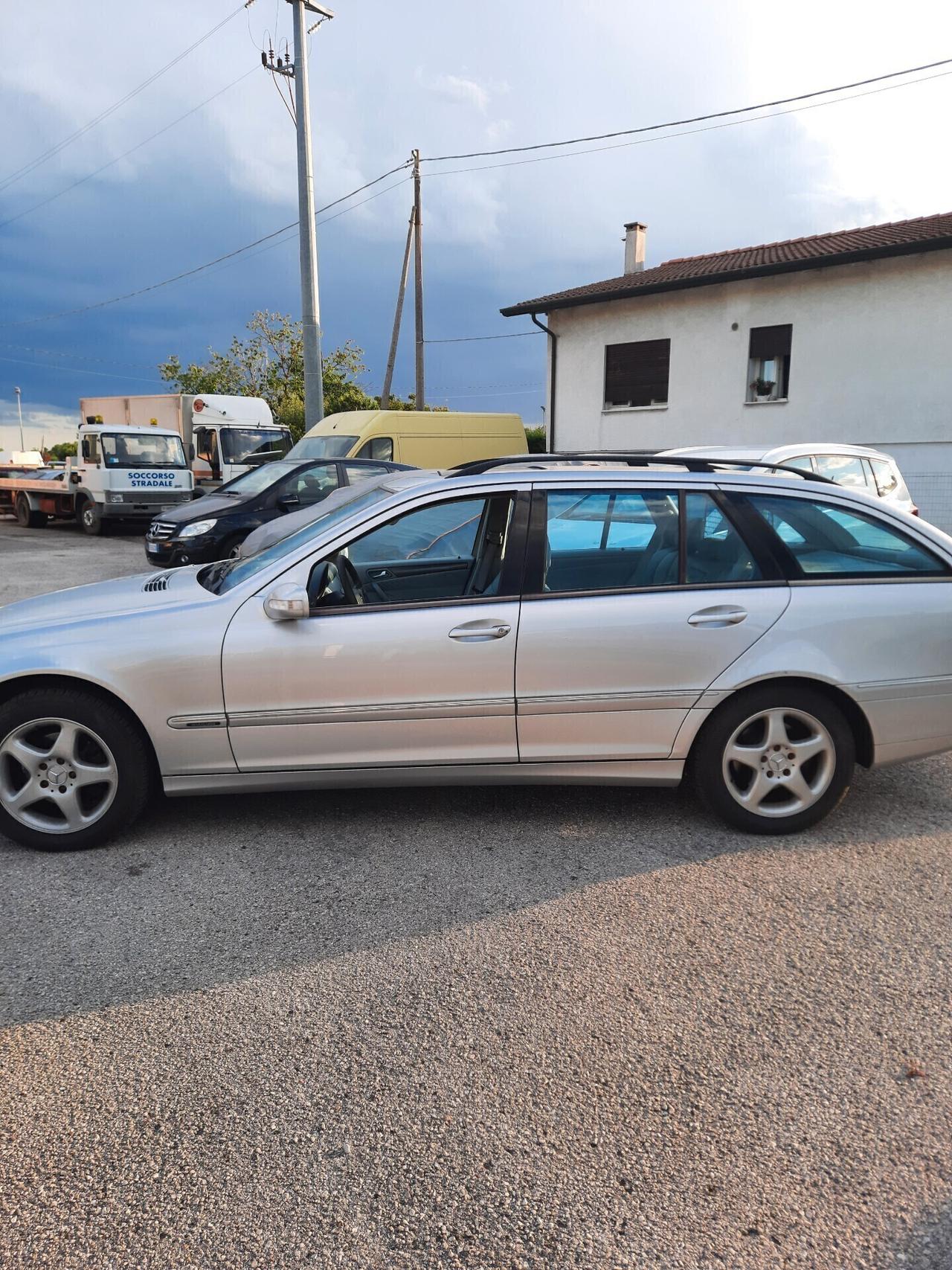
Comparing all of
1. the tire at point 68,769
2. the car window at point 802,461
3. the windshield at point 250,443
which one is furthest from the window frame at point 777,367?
the tire at point 68,769

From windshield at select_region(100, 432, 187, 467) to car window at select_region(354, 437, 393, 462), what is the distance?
6.19 meters

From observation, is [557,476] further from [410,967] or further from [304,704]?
[410,967]

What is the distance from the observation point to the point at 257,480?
12719 millimetres

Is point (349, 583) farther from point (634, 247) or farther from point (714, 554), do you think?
point (634, 247)

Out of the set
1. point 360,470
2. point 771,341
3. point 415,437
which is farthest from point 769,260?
point 360,470

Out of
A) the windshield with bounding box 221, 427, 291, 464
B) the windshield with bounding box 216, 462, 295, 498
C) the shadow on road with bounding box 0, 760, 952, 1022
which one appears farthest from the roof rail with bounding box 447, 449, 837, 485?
the windshield with bounding box 221, 427, 291, 464

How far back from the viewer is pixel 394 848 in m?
3.76

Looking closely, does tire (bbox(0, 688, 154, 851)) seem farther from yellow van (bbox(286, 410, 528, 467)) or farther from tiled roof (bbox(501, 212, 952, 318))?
tiled roof (bbox(501, 212, 952, 318))

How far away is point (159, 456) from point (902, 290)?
1489 centimetres

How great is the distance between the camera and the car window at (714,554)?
12.6 ft

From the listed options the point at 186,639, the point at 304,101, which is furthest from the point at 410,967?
the point at 304,101

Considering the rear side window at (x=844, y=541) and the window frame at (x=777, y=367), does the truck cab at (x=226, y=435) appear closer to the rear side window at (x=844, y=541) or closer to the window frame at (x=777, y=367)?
the window frame at (x=777, y=367)

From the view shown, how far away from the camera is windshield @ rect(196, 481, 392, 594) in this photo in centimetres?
392

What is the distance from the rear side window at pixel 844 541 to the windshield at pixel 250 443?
717 inches
